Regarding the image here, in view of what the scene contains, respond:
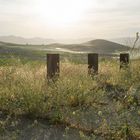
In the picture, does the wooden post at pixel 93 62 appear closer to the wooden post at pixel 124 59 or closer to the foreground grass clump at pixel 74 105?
the wooden post at pixel 124 59

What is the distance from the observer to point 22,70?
9859mm

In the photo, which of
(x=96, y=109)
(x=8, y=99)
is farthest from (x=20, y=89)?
(x=96, y=109)

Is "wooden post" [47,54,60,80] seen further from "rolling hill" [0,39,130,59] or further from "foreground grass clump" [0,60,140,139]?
"rolling hill" [0,39,130,59]

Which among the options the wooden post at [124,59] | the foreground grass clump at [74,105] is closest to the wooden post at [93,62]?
the wooden post at [124,59]

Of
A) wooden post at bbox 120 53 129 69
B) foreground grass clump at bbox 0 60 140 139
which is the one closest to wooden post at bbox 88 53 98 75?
wooden post at bbox 120 53 129 69

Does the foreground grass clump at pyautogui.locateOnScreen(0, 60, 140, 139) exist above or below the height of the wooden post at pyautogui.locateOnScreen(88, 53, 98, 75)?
below

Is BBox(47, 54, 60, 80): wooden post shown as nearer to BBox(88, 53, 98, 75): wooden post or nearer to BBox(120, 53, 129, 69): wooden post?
BBox(88, 53, 98, 75): wooden post

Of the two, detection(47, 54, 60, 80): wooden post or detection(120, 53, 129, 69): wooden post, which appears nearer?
detection(47, 54, 60, 80): wooden post

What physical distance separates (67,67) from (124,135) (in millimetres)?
5138

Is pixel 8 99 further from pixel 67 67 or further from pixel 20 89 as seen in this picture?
pixel 67 67

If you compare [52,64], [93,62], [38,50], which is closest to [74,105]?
[52,64]

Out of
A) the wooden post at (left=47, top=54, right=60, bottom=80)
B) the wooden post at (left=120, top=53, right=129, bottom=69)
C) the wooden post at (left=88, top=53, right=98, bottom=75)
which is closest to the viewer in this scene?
the wooden post at (left=47, top=54, right=60, bottom=80)

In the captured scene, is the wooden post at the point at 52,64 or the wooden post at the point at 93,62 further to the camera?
the wooden post at the point at 93,62

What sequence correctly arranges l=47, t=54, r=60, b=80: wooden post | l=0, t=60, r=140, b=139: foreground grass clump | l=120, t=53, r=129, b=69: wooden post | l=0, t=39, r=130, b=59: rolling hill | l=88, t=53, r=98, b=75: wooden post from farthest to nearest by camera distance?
1. l=0, t=39, r=130, b=59: rolling hill
2. l=120, t=53, r=129, b=69: wooden post
3. l=88, t=53, r=98, b=75: wooden post
4. l=47, t=54, r=60, b=80: wooden post
5. l=0, t=60, r=140, b=139: foreground grass clump
